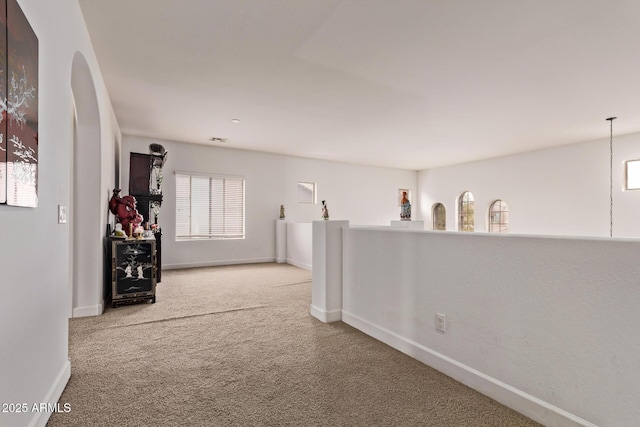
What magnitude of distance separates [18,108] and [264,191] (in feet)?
20.3

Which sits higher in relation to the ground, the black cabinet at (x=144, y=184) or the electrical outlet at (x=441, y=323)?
the black cabinet at (x=144, y=184)

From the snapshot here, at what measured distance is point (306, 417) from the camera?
1741mm

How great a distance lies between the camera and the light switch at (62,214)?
196 centimetres

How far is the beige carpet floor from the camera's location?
68.8 inches

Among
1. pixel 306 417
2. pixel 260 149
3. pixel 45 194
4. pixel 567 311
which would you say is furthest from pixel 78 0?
pixel 260 149

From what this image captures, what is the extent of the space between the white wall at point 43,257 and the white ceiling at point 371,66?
2.63 feet

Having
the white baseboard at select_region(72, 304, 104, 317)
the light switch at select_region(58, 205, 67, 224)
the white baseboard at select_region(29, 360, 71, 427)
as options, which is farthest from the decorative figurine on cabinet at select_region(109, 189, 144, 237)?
the white baseboard at select_region(29, 360, 71, 427)

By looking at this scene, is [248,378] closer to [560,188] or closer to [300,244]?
[300,244]

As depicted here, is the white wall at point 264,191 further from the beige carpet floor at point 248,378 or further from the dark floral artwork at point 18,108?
the dark floral artwork at point 18,108

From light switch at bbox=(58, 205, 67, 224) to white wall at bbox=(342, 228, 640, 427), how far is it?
7.78ft

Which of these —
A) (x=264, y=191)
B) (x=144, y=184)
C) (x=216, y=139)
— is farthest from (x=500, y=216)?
(x=144, y=184)

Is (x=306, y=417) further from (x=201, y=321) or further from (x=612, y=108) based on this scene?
(x=612, y=108)

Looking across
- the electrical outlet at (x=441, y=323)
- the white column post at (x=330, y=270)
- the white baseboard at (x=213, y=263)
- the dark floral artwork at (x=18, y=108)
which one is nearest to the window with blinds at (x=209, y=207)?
the white baseboard at (x=213, y=263)

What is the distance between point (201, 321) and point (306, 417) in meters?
1.92
